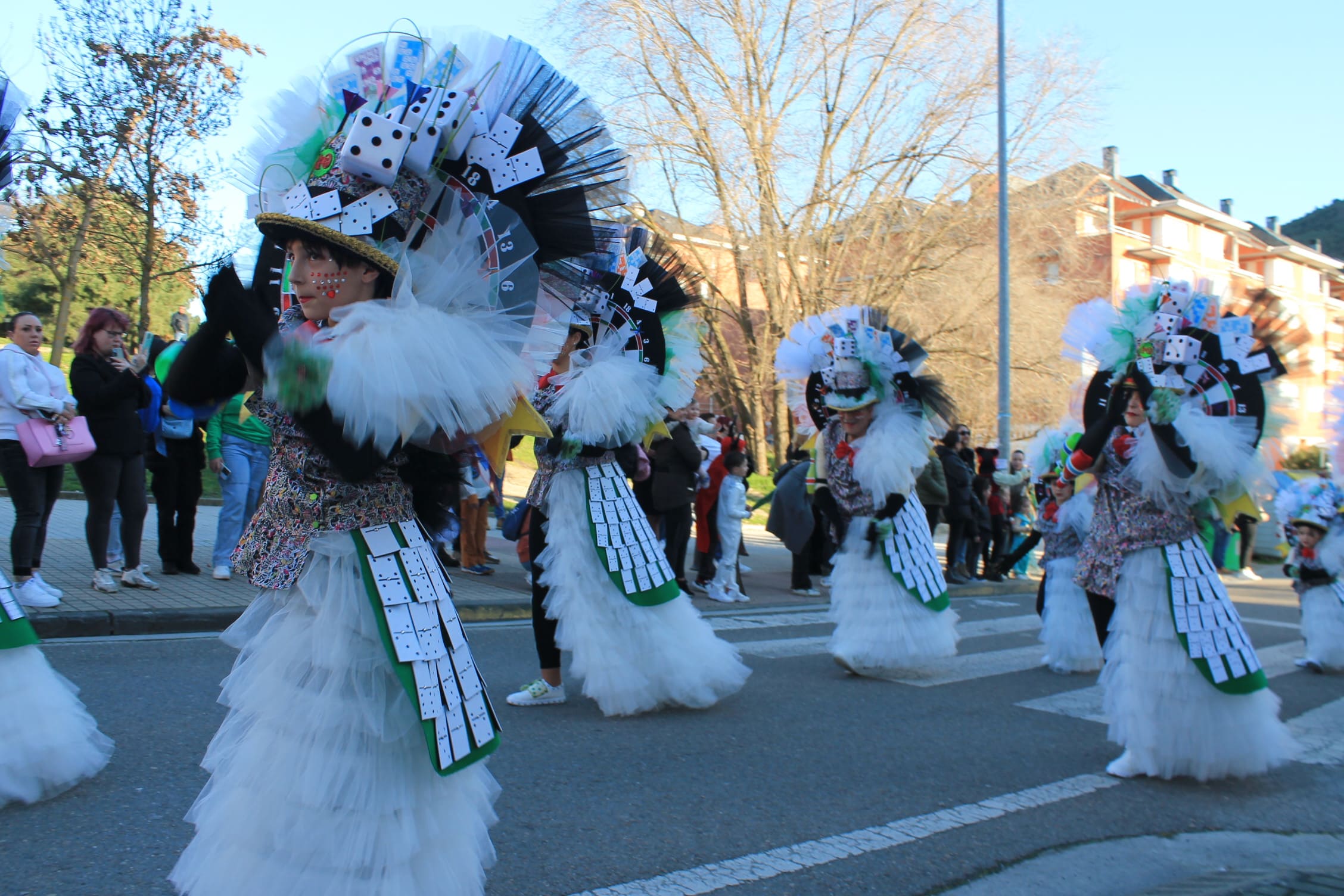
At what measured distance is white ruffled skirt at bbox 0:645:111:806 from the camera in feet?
12.0

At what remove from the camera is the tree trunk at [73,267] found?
49.0ft

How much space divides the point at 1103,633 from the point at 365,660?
4.04m

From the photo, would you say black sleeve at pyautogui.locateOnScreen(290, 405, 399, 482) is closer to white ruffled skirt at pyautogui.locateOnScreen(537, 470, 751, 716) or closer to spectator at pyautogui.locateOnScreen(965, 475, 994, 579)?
white ruffled skirt at pyautogui.locateOnScreen(537, 470, 751, 716)

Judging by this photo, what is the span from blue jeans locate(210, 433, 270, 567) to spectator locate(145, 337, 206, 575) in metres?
0.22

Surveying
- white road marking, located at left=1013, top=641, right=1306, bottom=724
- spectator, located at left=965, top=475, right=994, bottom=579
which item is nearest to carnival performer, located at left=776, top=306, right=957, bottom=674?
white road marking, located at left=1013, top=641, right=1306, bottom=724

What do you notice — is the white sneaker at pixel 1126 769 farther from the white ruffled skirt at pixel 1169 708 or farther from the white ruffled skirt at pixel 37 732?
the white ruffled skirt at pixel 37 732

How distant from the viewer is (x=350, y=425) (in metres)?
2.15

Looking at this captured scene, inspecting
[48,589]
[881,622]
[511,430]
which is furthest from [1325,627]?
[48,589]

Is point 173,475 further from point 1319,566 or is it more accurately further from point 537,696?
point 1319,566

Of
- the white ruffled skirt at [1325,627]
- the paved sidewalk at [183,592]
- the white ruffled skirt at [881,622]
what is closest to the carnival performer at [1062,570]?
the white ruffled skirt at [881,622]

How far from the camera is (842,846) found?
3805 mm

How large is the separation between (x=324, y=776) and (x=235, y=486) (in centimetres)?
689

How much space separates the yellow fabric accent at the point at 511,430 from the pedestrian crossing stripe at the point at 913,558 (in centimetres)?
451

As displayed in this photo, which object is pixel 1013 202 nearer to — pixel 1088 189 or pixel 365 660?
pixel 1088 189
